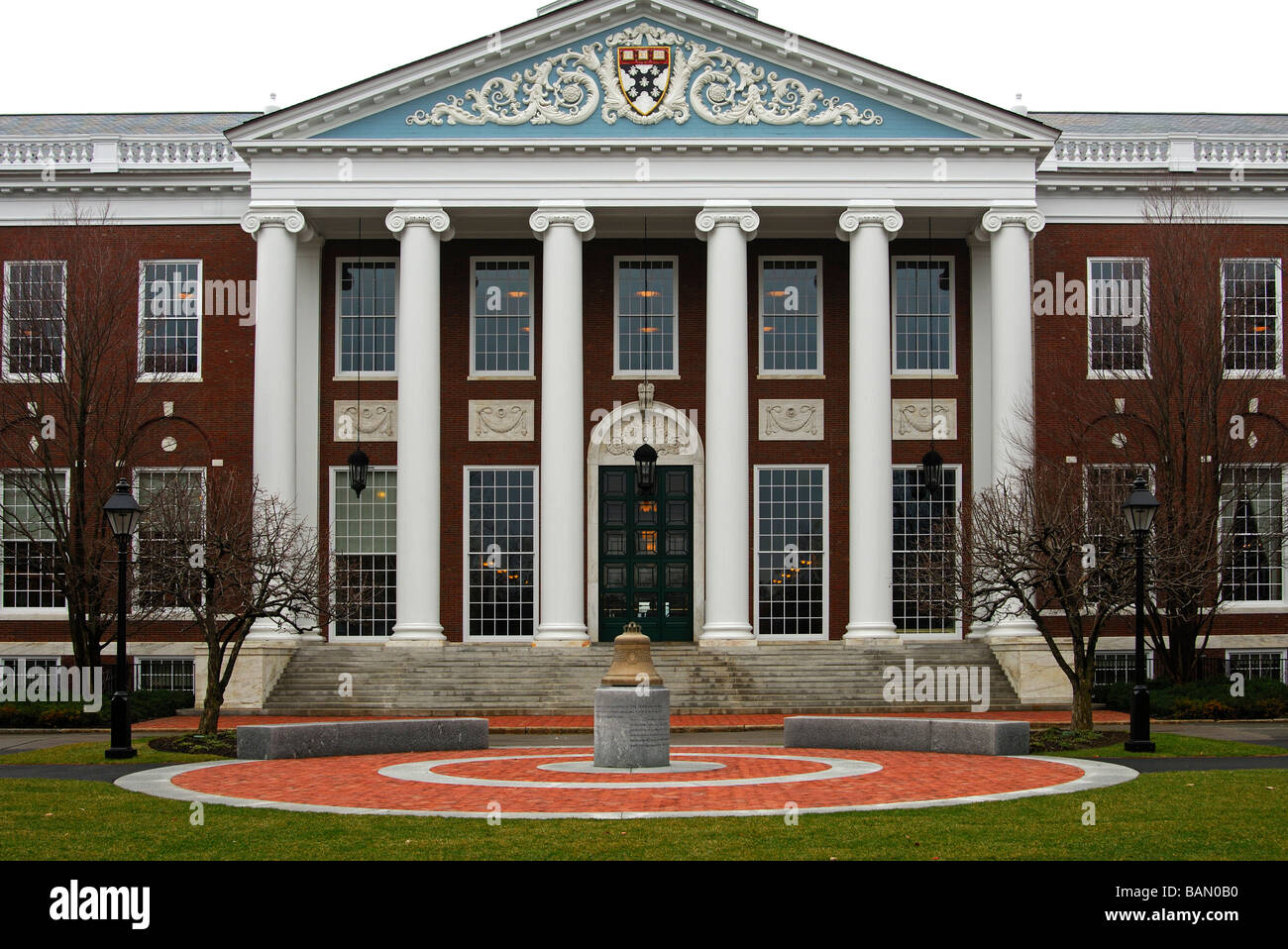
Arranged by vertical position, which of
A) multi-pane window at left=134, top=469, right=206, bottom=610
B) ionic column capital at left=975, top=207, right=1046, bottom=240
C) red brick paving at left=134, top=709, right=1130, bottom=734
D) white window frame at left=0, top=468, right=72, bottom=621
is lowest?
red brick paving at left=134, top=709, right=1130, bottom=734

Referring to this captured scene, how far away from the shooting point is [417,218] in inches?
1505

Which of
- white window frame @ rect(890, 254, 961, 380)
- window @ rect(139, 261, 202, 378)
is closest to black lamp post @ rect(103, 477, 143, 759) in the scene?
window @ rect(139, 261, 202, 378)

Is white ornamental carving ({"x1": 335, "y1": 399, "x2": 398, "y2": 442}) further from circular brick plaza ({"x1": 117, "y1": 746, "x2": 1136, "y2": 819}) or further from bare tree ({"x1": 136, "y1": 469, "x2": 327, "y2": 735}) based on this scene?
circular brick plaza ({"x1": 117, "y1": 746, "x2": 1136, "y2": 819})

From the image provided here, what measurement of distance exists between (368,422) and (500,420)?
3.39 m

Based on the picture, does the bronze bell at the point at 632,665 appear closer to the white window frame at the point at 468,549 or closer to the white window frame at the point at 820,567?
the white window frame at the point at 468,549

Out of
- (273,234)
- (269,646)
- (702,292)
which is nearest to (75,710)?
(269,646)

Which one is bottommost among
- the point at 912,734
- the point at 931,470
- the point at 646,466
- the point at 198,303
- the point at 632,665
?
the point at 912,734

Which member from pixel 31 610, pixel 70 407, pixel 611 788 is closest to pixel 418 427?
pixel 70 407

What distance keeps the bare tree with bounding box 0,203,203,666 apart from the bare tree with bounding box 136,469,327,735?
452 cm

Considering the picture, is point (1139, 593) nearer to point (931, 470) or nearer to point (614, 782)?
point (614, 782)

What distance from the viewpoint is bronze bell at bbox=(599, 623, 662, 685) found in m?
20.2

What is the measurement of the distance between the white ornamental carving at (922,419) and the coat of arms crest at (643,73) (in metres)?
9.79

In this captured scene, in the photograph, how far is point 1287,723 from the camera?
31.3m

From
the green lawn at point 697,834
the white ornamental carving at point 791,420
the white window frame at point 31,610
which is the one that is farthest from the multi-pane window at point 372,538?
the green lawn at point 697,834
